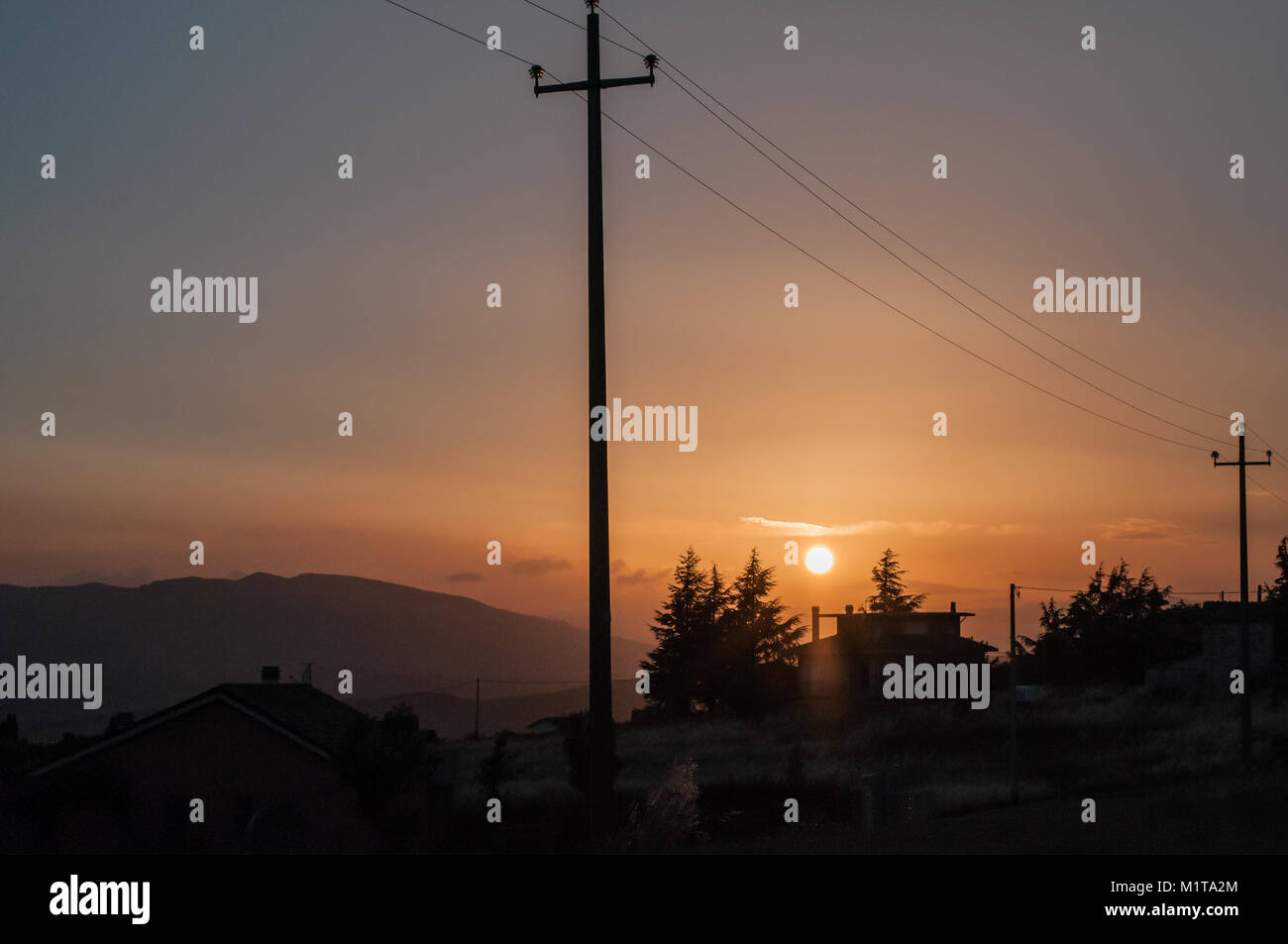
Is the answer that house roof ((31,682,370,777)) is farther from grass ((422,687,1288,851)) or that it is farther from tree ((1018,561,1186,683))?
tree ((1018,561,1186,683))

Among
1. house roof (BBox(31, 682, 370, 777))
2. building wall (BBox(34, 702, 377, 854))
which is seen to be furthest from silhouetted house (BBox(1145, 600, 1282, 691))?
building wall (BBox(34, 702, 377, 854))

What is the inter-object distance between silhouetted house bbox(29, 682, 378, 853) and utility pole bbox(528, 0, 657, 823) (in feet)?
71.7

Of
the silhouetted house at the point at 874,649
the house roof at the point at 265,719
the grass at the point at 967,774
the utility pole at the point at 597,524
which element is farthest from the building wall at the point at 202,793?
the silhouetted house at the point at 874,649

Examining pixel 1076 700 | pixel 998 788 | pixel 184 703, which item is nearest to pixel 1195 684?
pixel 1076 700

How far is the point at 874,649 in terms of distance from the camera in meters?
85.1

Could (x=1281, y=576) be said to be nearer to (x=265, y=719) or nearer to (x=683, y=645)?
(x=683, y=645)

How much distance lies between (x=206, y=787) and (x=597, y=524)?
26903mm

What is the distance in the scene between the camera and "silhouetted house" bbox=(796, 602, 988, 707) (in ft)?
278

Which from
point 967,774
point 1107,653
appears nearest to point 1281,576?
point 1107,653

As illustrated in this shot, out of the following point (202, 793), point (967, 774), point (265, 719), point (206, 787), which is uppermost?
point (265, 719)

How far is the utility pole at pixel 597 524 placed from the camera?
16.8 metres

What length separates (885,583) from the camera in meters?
147

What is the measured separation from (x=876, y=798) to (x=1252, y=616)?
2681 inches
